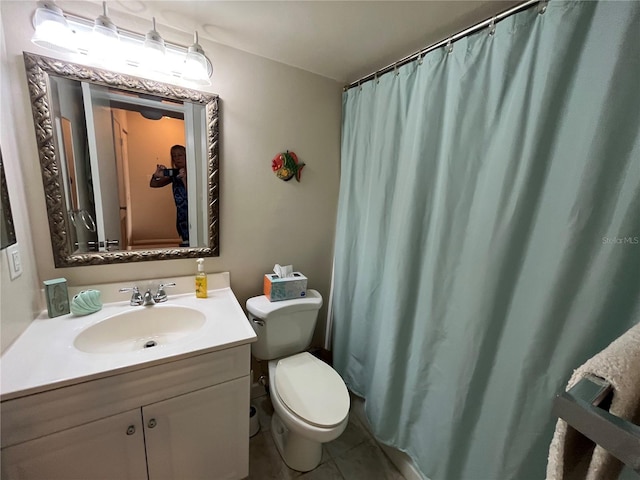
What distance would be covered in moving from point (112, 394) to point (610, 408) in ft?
4.14

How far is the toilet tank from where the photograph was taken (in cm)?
140

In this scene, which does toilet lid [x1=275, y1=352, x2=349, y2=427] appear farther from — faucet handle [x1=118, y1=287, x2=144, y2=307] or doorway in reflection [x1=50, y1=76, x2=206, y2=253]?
doorway in reflection [x1=50, y1=76, x2=206, y2=253]

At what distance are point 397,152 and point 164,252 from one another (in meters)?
1.29

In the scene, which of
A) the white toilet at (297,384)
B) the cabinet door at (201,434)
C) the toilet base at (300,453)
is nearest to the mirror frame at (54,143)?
the white toilet at (297,384)

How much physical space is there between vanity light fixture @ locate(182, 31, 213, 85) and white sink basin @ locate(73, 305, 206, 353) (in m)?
1.07

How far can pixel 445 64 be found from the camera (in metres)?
1.05

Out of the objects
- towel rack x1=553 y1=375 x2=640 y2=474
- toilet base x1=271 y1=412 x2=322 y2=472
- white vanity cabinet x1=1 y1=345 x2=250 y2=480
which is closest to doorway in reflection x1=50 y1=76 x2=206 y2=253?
white vanity cabinet x1=1 y1=345 x2=250 y2=480

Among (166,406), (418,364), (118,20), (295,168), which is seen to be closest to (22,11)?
(118,20)

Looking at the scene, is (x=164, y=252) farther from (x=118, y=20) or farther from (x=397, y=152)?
(x=397, y=152)

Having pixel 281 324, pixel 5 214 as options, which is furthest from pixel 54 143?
pixel 281 324

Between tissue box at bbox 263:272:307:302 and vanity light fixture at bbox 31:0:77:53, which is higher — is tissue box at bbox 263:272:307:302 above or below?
below

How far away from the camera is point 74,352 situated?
889 millimetres

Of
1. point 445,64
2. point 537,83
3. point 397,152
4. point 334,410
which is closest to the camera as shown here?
point 537,83

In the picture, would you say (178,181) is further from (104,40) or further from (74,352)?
(74,352)
